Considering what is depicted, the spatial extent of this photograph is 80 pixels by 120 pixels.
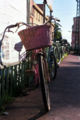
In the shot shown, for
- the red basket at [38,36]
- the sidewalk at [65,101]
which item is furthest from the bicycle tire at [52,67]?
the red basket at [38,36]

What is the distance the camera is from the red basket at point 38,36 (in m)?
3.91

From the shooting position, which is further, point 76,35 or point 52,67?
point 76,35

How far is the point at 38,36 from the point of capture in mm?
3977

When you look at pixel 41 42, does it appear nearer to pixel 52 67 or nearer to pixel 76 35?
pixel 52 67

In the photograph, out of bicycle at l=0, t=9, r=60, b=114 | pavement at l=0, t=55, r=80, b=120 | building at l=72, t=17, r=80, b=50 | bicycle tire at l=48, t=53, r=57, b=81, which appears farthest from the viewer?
building at l=72, t=17, r=80, b=50

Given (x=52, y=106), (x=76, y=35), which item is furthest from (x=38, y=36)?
(x=76, y=35)

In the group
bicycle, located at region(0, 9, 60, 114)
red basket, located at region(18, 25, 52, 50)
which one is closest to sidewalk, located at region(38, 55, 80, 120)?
bicycle, located at region(0, 9, 60, 114)

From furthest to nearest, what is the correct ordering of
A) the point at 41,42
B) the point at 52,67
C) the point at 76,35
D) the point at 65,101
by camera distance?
the point at 76,35 < the point at 52,67 < the point at 65,101 < the point at 41,42

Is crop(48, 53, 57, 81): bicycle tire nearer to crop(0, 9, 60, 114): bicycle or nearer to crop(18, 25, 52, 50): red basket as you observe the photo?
crop(0, 9, 60, 114): bicycle

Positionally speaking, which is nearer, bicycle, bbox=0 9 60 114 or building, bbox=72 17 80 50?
bicycle, bbox=0 9 60 114

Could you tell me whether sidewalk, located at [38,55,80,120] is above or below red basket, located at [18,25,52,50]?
below

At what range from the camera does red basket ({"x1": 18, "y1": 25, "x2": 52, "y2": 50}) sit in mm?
3908

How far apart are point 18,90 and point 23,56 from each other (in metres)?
1.36

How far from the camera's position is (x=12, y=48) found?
5340mm
